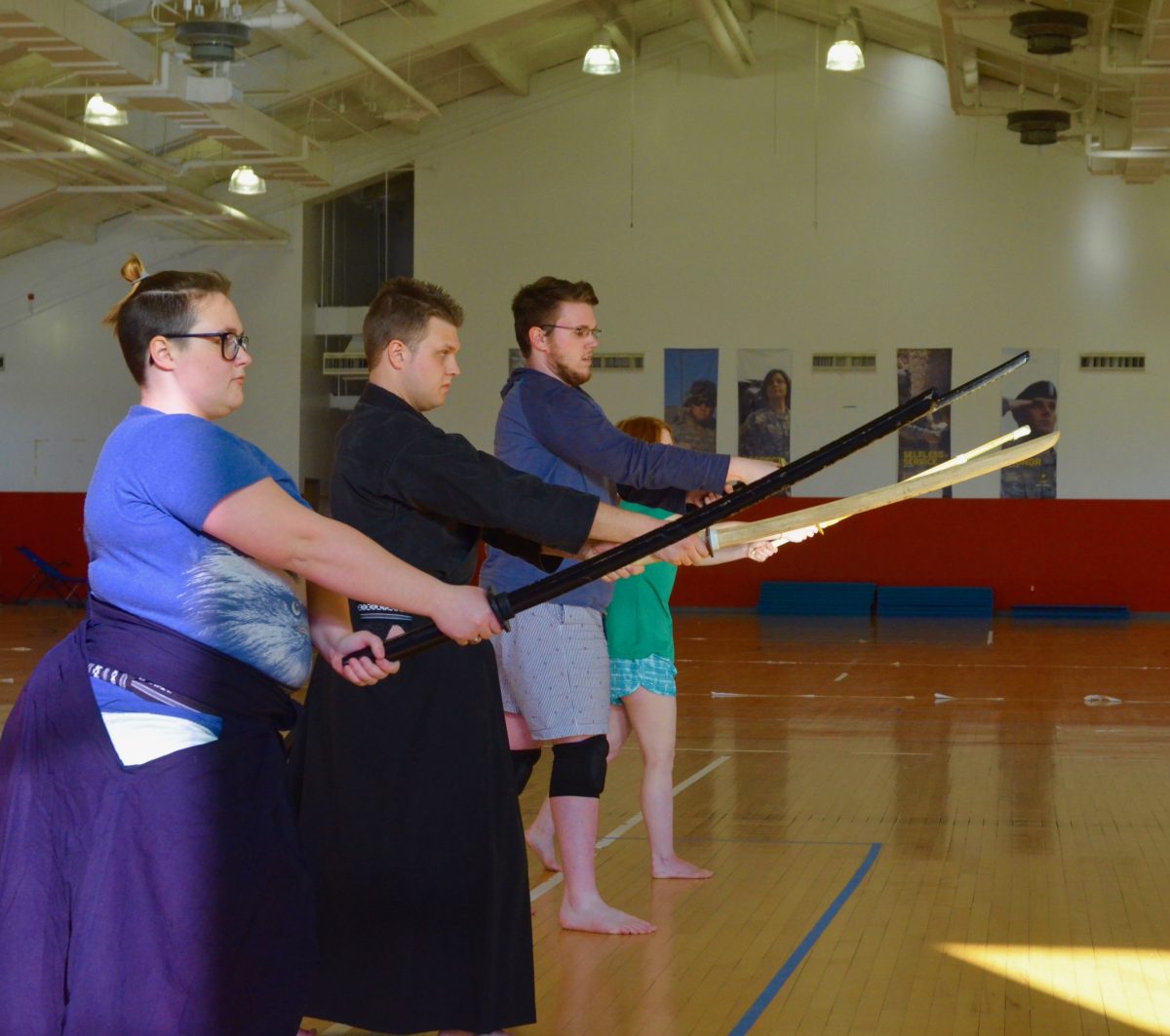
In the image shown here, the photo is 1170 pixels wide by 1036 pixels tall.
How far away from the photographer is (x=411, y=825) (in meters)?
3.16

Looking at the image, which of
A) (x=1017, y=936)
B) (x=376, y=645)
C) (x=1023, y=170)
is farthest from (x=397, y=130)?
(x=376, y=645)

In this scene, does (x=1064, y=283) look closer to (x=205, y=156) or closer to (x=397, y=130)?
(x=397, y=130)

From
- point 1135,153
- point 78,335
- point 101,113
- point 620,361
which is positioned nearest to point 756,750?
point 101,113

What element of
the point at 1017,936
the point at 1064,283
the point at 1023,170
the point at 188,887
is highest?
the point at 1023,170

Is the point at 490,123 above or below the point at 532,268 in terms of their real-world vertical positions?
above

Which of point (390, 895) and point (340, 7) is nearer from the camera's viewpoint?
point (390, 895)

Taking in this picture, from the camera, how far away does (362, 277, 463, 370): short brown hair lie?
3.33 metres

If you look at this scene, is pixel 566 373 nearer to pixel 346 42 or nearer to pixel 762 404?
pixel 346 42

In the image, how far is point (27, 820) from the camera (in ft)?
7.38

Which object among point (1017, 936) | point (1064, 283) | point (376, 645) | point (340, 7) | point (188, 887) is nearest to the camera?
point (188, 887)

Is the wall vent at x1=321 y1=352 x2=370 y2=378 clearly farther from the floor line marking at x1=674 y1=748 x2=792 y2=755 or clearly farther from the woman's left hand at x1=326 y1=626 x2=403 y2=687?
the woman's left hand at x1=326 y1=626 x2=403 y2=687

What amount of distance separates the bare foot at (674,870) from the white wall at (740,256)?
14244mm

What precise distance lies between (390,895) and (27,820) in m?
1.04

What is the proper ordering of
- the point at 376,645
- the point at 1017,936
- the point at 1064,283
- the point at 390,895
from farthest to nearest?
the point at 1064,283
the point at 1017,936
the point at 390,895
the point at 376,645
